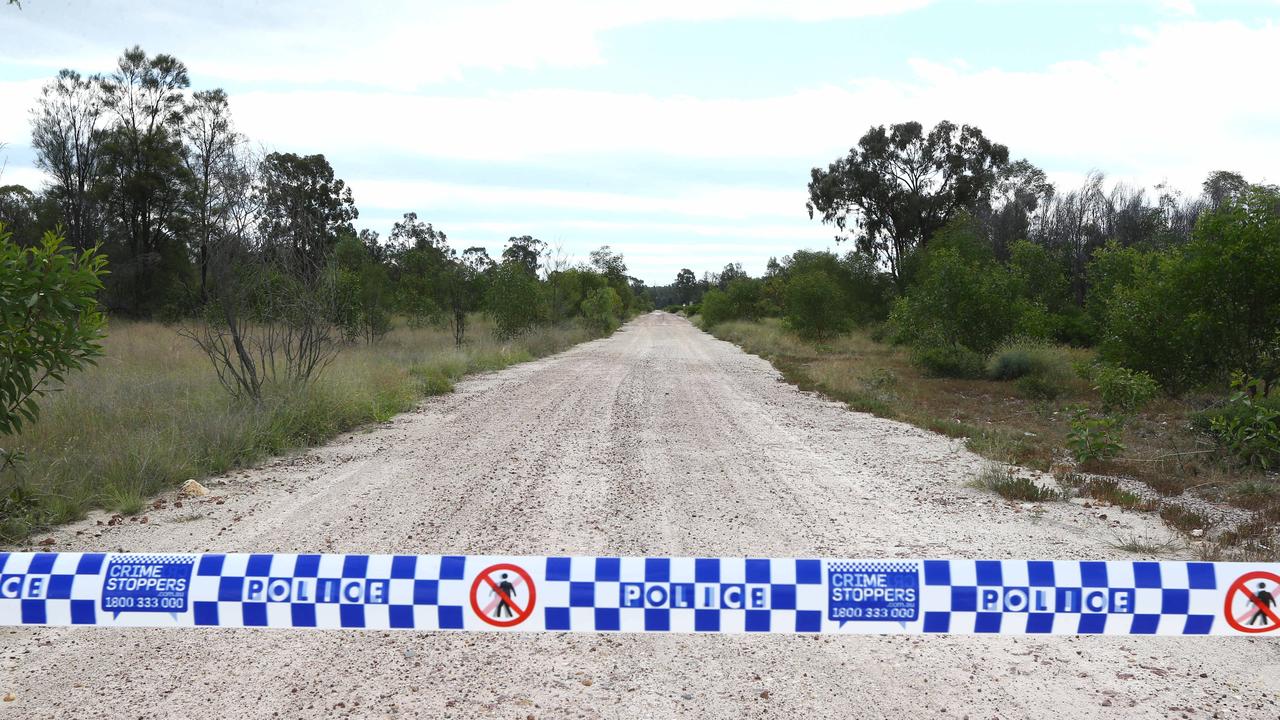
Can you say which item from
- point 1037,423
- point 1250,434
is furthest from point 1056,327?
point 1250,434

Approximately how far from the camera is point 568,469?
8.17m

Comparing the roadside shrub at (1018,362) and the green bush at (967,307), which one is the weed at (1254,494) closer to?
the roadside shrub at (1018,362)

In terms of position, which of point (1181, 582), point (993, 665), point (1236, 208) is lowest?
point (993, 665)

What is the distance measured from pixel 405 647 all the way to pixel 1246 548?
5.48 meters

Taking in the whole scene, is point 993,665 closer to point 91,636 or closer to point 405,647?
point 405,647

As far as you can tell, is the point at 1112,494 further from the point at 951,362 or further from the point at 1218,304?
the point at 951,362

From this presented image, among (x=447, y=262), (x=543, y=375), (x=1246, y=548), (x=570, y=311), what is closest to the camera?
(x=1246, y=548)

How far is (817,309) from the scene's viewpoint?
35.6 m

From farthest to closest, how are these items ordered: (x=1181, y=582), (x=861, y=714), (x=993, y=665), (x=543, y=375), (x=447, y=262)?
(x=447, y=262) < (x=543, y=375) < (x=993, y=665) < (x=861, y=714) < (x=1181, y=582)

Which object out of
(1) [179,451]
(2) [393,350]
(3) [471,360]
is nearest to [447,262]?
(2) [393,350]

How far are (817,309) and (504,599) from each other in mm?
33941

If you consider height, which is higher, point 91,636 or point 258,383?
point 258,383

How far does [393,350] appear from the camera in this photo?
76.4ft

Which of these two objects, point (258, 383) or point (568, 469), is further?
point (258, 383)
